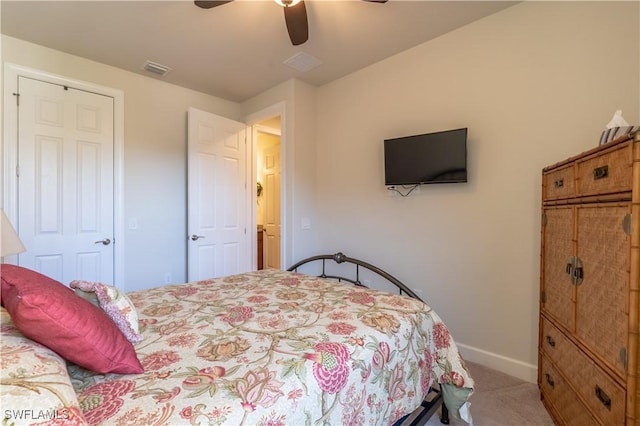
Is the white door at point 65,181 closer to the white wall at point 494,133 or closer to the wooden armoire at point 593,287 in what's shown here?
the white wall at point 494,133

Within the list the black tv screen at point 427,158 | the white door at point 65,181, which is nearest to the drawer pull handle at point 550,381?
the black tv screen at point 427,158

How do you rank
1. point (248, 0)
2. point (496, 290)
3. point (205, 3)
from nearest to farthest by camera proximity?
1. point (205, 3)
2. point (248, 0)
3. point (496, 290)

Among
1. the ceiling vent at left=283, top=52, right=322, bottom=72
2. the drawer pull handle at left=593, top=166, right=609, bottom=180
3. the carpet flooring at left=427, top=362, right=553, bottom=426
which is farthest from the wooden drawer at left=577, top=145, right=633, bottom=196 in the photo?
the ceiling vent at left=283, top=52, right=322, bottom=72

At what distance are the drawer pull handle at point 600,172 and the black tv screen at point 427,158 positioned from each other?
1014 mm

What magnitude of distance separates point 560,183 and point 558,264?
18.0 inches

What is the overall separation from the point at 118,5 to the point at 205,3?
2.63 ft

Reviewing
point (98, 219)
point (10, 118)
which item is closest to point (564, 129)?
point (98, 219)

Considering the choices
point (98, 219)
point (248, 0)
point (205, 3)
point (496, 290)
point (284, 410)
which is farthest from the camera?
point (98, 219)

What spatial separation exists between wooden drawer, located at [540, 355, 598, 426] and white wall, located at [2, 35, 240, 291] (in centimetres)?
343

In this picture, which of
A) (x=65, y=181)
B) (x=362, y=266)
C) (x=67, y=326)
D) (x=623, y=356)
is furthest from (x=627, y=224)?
(x=65, y=181)

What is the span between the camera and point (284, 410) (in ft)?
2.69

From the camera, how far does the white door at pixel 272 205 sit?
4992mm

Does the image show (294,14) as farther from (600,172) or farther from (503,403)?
(503,403)

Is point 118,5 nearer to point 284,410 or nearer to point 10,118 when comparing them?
point 10,118
